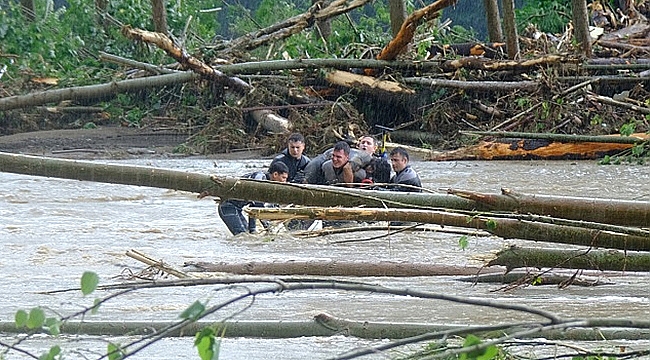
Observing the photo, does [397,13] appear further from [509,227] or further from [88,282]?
[88,282]

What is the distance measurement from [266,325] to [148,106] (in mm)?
17335

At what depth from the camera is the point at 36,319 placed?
200 centimetres

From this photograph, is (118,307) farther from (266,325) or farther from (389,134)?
(389,134)

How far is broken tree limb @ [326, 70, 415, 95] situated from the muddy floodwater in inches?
70.9

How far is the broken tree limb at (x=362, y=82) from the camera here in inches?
661

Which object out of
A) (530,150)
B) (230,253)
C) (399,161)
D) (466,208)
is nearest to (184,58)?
(530,150)

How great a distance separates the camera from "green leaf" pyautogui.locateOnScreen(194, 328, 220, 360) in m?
1.86

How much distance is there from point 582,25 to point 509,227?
39.7 feet

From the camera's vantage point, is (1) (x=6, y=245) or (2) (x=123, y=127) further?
(2) (x=123, y=127)

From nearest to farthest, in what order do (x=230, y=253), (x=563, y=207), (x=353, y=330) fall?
(x=353, y=330), (x=563, y=207), (x=230, y=253)

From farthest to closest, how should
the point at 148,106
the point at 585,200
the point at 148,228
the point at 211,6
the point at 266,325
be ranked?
the point at 211,6 < the point at 148,106 < the point at 148,228 < the point at 585,200 < the point at 266,325

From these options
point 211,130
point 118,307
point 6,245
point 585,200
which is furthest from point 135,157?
point 585,200

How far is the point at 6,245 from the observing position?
9094 mm

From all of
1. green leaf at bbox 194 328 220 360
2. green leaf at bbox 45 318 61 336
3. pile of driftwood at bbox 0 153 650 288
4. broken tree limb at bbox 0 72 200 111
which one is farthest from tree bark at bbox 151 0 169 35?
green leaf at bbox 194 328 220 360
